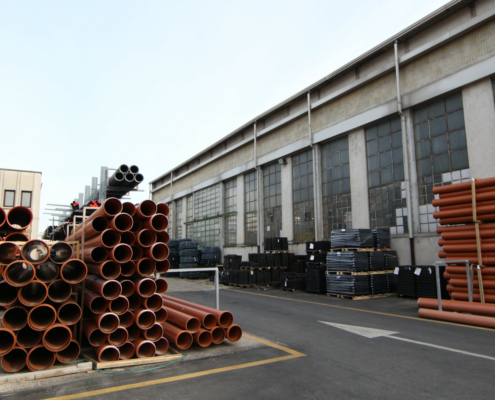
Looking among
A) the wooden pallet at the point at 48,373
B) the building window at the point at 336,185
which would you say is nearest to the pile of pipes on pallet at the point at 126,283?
the wooden pallet at the point at 48,373

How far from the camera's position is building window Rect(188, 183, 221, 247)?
28.6 meters

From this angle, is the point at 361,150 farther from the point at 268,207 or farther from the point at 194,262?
the point at 194,262

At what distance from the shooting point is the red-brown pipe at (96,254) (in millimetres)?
5258

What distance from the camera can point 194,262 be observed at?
86.6 feet

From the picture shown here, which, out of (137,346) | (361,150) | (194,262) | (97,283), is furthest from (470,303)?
(194,262)

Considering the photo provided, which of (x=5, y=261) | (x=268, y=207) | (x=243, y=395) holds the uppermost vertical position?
(x=268, y=207)

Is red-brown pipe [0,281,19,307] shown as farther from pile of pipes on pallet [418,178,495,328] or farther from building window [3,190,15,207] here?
building window [3,190,15,207]

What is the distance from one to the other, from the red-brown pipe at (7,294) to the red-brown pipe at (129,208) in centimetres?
177

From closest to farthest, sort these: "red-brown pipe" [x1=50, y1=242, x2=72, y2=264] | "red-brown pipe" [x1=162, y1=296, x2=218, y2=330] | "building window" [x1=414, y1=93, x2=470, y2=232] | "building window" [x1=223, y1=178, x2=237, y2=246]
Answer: "red-brown pipe" [x1=50, y1=242, x2=72, y2=264] → "red-brown pipe" [x1=162, y1=296, x2=218, y2=330] → "building window" [x1=414, y1=93, x2=470, y2=232] → "building window" [x1=223, y1=178, x2=237, y2=246]

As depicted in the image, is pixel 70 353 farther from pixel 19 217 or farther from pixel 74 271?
pixel 19 217

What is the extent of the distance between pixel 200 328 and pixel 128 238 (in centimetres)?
194

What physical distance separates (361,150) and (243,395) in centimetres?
1398

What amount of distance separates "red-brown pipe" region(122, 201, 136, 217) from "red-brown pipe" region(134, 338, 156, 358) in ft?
6.19

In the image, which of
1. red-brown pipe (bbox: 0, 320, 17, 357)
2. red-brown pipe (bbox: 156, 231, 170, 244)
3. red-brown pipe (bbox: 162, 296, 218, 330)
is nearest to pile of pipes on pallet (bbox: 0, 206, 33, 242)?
red-brown pipe (bbox: 0, 320, 17, 357)
